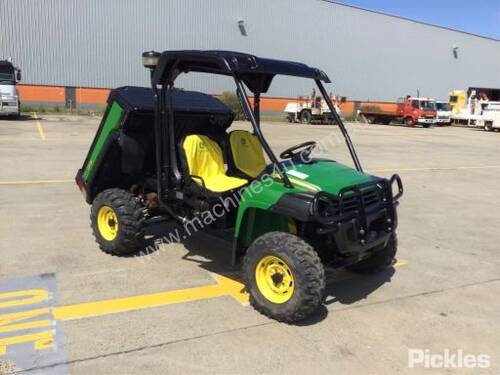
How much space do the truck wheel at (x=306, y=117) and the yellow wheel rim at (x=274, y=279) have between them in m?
29.2

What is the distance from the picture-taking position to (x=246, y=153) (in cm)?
507

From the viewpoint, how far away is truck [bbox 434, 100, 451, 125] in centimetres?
3628

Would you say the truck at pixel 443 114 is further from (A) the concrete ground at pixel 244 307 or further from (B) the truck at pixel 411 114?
(A) the concrete ground at pixel 244 307

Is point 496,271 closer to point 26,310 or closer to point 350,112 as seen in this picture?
point 26,310

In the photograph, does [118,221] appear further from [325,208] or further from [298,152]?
[325,208]

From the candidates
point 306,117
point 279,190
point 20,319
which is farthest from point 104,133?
point 306,117

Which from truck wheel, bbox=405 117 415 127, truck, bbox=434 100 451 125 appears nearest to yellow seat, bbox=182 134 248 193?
truck wheel, bbox=405 117 415 127

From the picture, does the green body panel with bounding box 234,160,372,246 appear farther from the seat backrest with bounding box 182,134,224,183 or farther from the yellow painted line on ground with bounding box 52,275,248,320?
the seat backrest with bounding box 182,134,224,183

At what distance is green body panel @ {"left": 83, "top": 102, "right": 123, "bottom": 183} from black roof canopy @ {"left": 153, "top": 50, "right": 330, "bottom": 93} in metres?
0.71

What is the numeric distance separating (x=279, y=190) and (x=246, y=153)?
1283 mm

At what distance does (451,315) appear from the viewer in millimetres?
4145

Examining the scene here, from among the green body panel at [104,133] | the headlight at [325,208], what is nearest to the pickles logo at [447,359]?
the headlight at [325,208]

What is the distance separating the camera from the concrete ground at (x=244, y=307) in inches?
131

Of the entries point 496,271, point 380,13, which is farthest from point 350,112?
point 496,271
